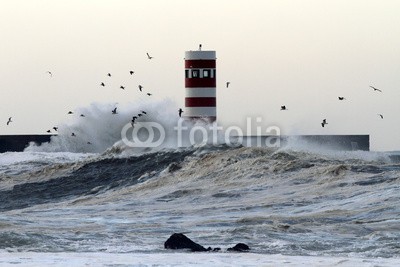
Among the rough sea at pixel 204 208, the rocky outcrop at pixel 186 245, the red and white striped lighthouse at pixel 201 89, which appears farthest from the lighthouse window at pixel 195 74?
the rocky outcrop at pixel 186 245

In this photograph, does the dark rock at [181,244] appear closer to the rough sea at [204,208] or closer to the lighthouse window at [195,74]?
the rough sea at [204,208]

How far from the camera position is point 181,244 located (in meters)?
14.3

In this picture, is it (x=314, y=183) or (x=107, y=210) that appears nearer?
(x=107, y=210)

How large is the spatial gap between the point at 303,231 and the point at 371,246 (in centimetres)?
135

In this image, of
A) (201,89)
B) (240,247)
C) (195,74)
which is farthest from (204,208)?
(195,74)

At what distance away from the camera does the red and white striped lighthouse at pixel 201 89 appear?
32.1m

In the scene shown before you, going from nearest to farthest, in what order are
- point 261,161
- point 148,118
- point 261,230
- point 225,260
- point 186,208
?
point 225,260
point 261,230
point 186,208
point 261,161
point 148,118

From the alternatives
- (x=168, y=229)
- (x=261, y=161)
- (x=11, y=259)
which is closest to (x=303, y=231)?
(x=168, y=229)

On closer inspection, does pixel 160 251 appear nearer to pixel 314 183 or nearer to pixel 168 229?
pixel 168 229

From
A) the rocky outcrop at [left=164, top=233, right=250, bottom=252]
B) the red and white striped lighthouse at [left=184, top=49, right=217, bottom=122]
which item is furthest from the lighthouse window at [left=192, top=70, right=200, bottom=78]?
the rocky outcrop at [left=164, top=233, right=250, bottom=252]

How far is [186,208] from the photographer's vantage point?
65.4 ft

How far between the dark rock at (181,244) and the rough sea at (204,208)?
0.18 meters

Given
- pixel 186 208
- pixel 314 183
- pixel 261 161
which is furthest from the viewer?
pixel 261 161

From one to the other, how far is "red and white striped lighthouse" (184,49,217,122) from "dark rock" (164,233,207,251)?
17637mm
